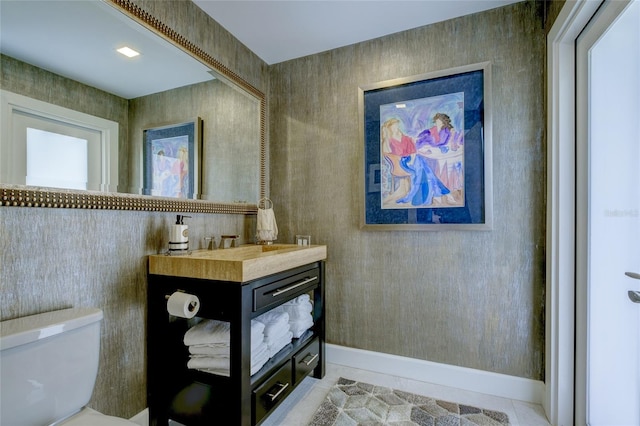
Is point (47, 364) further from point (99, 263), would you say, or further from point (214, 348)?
point (214, 348)

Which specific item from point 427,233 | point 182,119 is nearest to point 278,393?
point 427,233

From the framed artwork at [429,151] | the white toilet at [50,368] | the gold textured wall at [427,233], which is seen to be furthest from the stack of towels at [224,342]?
the framed artwork at [429,151]

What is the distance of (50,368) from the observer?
100 cm

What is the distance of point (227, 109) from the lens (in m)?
2.04

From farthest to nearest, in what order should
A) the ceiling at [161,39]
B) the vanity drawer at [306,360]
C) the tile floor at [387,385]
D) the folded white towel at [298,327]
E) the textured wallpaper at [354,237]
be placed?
the folded white towel at [298,327] < the vanity drawer at [306,360] < the tile floor at [387,385] < the textured wallpaper at [354,237] < the ceiling at [161,39]

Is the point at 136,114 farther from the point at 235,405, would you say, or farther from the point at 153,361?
the point at 235,405

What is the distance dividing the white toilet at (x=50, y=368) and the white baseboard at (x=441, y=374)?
1.51m

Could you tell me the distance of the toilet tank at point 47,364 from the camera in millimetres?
903

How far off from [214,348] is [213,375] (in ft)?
0.42

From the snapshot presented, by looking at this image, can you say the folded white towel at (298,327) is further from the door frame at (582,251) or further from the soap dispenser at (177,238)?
the door frame at (582,251)

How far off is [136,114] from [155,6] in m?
0.60

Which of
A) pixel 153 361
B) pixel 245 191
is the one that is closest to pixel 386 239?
pixel 245 191

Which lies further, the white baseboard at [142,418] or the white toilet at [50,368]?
the white baseboard at [142,418]

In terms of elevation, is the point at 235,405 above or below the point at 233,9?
below
